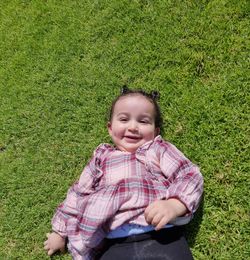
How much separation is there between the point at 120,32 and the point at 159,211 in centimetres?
215

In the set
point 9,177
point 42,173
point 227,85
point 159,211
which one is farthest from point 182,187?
point 9,177

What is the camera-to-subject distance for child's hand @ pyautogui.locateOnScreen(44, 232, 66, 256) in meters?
3.31

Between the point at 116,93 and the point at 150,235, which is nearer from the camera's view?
the point at 150,235

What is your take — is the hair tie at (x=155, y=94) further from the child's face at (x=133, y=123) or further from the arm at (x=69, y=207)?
the arm at (x=69, y=207)

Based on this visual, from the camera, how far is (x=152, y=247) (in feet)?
8.93

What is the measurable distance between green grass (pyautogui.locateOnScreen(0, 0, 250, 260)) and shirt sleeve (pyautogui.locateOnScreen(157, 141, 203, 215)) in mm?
351

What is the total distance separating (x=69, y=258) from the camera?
331 cm

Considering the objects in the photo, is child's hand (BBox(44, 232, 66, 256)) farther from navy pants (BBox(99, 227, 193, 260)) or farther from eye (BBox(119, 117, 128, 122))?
eye (BBox(119, 117, 128, 122))

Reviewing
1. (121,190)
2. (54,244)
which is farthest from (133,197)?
(54,244)

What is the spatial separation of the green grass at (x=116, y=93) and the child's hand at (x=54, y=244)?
139 millimetres

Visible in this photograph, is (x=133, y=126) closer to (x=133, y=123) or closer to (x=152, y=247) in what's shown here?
(x=133, y=123)

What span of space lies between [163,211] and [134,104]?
0.90 metres

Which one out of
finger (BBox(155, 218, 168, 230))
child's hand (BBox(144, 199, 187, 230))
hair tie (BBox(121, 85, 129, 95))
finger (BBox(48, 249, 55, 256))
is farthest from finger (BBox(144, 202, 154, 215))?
hair tie (BBox(121, 85, 129, 95))

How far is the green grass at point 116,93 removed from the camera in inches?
124
